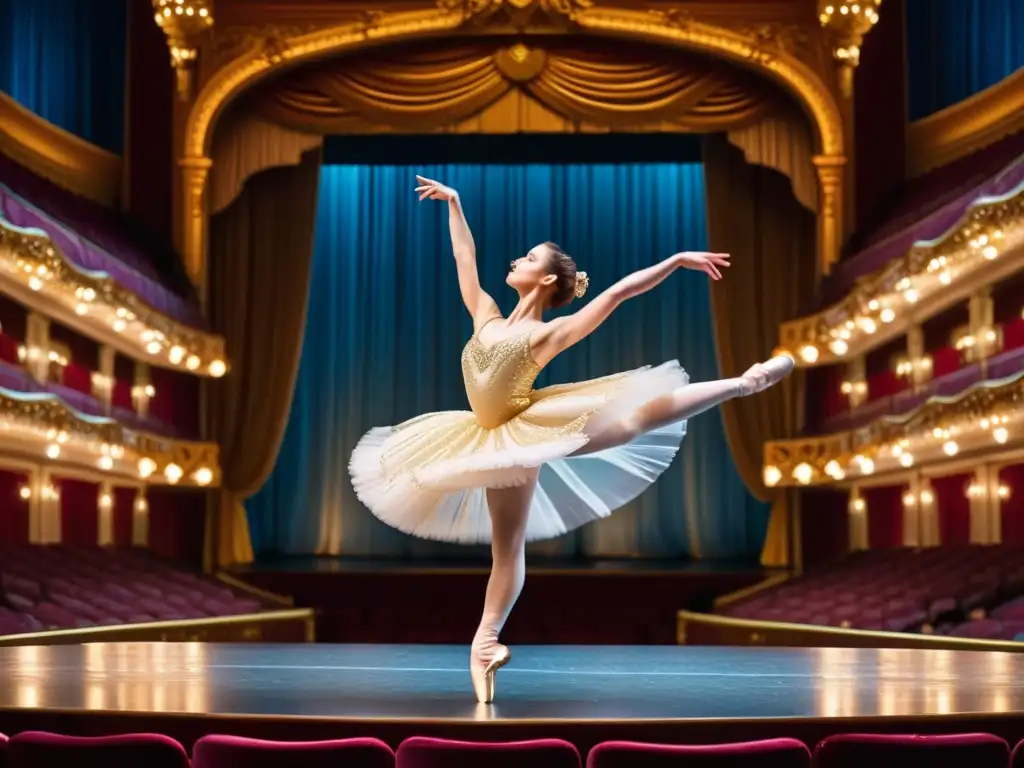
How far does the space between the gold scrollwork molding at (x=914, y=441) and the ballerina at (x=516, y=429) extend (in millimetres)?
6494

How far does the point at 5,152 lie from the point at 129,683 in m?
11.0

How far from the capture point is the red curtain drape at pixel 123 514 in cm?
1667

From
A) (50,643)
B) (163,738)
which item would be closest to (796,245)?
(50,643)

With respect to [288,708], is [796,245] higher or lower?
higher

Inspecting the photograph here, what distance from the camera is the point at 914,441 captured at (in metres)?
13.3

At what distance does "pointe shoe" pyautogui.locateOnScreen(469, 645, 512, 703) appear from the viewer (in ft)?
16.2

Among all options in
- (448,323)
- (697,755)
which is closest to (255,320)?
(448,323)

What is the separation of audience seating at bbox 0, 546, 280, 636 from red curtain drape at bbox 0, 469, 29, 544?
0.59m

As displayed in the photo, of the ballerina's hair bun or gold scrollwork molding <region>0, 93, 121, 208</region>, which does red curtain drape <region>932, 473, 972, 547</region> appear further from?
gold scrollwork molding <region>0, 93, 121, 208</region>

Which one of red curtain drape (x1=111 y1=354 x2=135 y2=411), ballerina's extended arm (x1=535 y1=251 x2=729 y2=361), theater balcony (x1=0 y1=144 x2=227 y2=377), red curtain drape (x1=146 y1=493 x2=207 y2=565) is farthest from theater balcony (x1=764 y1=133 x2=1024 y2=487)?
red curtain drape (x1=111 y1=354 x2=135 y2=411)

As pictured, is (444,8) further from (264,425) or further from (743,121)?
(264,425)

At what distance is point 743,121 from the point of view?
17.3 m

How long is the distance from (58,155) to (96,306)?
3.34 m

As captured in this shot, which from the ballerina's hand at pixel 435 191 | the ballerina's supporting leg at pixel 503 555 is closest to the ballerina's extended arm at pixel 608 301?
the ballerina's supporting leg at pixel 503 555
